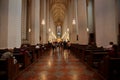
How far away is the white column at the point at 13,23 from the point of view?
31.4 feet

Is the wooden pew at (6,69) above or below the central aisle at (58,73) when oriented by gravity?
above

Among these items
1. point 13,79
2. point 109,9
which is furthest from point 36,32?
point 13,79

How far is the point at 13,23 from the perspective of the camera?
9906 millimetres

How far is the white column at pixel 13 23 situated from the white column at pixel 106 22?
525cm

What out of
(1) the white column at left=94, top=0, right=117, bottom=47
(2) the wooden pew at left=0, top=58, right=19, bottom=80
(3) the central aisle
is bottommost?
(3) the central aisle

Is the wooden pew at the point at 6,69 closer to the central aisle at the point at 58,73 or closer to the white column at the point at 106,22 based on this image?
the central aisle at the point at 58,73

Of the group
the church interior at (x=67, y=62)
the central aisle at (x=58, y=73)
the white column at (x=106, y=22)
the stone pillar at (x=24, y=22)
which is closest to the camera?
the church interior at (x=67, y=62)

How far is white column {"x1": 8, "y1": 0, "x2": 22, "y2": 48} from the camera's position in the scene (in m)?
9.57

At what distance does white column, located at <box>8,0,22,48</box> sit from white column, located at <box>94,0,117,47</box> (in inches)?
207

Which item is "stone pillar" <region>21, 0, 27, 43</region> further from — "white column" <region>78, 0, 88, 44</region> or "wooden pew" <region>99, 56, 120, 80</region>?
"wooden pew" <region>99, 56, 120, 80</region>

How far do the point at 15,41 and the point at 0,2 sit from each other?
8.25 ft

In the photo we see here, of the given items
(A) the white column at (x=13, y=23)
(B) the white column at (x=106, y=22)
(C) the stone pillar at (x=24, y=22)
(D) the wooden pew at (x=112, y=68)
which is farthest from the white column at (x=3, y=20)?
(C) the stone pillar at (x=24, y=22)

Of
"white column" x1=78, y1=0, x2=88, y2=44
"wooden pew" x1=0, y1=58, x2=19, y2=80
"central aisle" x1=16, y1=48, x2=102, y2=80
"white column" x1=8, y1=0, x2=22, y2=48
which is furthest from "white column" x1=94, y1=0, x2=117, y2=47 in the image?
"white column" x1=78, y1=0, x2=88, y2=44

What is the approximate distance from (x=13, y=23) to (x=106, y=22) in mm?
5635
